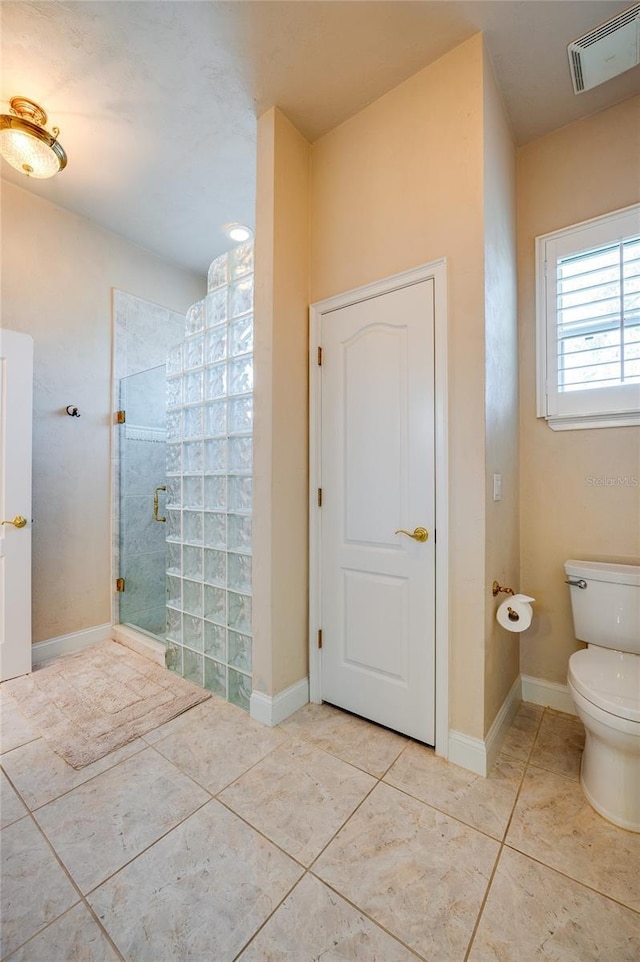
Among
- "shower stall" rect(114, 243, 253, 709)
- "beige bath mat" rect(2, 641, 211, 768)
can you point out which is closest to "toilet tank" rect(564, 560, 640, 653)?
"shower stall" rect(114, 243, 253, 709)

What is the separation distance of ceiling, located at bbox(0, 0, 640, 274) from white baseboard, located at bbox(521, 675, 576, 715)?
9.16 ft

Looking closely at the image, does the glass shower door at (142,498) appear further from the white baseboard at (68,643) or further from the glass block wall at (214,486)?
the glass block wall at (214,486)

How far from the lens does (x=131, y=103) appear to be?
6.11 feet

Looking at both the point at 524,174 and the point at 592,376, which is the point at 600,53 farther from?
the point at 592,376

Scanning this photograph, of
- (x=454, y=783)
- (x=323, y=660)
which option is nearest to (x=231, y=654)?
(x=323, y=660)

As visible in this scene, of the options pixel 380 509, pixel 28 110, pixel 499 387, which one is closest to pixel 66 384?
pixel 28 110

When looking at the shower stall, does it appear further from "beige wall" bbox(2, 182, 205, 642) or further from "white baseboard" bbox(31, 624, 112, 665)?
"beige wall" bbox(2, 182, 205, 642)

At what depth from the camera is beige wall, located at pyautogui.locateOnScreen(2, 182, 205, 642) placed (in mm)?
2488

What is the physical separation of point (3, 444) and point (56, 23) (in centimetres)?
190

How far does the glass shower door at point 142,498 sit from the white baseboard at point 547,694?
2402 mm

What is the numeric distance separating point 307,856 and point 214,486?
1.57 m

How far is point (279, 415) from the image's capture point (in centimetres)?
185

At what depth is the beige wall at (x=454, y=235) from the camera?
1.53 meters
